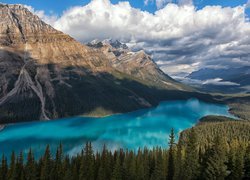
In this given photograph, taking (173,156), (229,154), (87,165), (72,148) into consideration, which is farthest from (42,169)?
(72,148)

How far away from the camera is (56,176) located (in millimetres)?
102438

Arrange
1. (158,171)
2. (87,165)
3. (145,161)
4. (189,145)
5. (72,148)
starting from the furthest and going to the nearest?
(72,148) → (145,161) → (87,165) → (158,171) → (189,145)

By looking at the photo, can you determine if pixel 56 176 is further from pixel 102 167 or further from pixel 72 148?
pixel 72 148

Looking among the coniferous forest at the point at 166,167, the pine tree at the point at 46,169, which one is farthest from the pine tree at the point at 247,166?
the pine tree at the point at 46,169

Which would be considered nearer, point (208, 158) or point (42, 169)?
point (208, 158)

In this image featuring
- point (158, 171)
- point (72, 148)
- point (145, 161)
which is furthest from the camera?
point (72, 148)

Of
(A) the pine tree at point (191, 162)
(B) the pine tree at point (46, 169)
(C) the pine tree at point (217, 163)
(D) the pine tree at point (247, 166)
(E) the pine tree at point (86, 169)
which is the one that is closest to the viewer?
(C) the pine tree at point (217, 163)

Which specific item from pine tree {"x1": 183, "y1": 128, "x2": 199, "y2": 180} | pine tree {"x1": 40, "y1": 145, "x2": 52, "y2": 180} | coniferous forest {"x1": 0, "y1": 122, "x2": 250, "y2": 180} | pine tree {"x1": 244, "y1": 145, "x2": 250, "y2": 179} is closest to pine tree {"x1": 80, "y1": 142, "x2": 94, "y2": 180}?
coniferous forest {"x1": 0, "y1": 122, "x2": 250, "y2": 180}

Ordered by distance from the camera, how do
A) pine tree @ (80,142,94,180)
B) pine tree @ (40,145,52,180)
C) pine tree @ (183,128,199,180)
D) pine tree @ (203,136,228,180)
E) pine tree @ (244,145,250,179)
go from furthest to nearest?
pine tree @ (244,145,250,179), pine tree @ (80,142,94,180), pine tree @ (40,145,52,180), pine tree @ (183,128,199,180), pine tree @ (203,136,228,180)

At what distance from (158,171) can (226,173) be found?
20.9m

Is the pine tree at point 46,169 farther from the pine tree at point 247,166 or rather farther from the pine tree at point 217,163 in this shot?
the pine tree at point 247,166

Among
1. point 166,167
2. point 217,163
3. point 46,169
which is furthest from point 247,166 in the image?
point 46,169

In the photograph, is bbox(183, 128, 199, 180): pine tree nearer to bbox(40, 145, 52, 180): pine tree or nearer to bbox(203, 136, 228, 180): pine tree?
bbox(203, 136, 228, 180): pine tree

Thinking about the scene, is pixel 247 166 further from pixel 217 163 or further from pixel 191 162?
pixel 191 162
